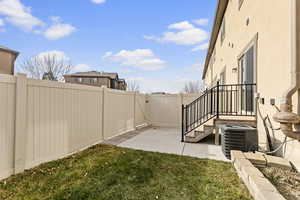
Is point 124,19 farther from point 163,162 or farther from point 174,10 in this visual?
point 163,162

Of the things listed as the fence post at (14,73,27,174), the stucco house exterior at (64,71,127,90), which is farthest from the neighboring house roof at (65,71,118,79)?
the fence post at (14,73,27,174)

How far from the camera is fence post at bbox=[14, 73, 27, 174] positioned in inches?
124

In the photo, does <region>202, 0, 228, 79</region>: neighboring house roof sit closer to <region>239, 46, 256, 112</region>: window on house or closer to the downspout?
<region>239, 46, 256, 112</region>: window on house

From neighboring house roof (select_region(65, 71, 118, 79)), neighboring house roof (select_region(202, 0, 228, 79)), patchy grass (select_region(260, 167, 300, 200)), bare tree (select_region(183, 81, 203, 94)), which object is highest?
neighboring house roof (select_region(65, 71, 118, 79))

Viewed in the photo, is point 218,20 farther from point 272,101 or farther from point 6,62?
point 6,62

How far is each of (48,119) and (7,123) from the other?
816 mm

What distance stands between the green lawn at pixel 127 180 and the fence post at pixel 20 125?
0.23m

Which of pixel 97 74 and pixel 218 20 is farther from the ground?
pixel 97 74

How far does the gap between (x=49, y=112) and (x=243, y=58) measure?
581 centimetres

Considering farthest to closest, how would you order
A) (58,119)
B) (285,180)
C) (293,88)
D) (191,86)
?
(191,86) → (58,119) → (293,88) → (285,180)

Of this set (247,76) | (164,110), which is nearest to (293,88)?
(247,76)

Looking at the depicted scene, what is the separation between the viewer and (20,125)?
3.20 metres

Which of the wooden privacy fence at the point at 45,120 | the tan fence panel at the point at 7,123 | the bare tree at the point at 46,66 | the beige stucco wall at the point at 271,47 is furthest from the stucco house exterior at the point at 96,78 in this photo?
the tan fence panel at the point at 7,123

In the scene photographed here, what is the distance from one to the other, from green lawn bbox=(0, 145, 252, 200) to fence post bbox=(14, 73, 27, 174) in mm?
235
